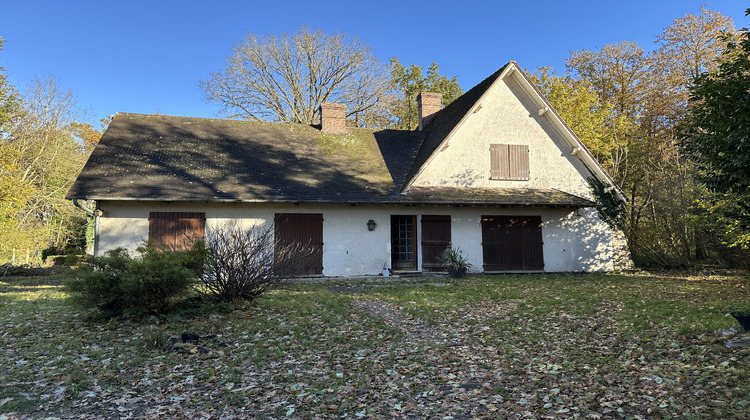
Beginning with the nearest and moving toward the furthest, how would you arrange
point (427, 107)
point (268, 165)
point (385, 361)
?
point (385, 361)
point (268, 165)
point (427, 107)

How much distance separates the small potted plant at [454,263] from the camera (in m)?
12.7

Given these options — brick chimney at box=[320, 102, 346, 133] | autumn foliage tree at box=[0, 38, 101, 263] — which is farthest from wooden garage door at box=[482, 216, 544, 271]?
autumn foliage tree at box=[0, 38, 101, 263]

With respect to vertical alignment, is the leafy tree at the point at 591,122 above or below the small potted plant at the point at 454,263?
above

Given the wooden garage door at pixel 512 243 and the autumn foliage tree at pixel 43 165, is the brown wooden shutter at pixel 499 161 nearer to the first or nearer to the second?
the wooden garage door at pixel 512 243

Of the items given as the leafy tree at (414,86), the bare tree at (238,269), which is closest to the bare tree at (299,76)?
the leafy tree at (414,86)

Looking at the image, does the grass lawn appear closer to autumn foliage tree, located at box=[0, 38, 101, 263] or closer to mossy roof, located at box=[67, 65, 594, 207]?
mossy roof, located at box=[67, 65, 594, 207]

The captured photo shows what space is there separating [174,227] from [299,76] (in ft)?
55.0

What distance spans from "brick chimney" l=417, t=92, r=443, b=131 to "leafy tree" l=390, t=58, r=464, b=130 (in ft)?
22.5

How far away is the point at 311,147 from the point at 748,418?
13.4 m

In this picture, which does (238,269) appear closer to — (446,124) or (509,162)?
(509,162)

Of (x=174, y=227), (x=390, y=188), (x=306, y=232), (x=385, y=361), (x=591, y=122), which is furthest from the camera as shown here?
(x=591, y=122)

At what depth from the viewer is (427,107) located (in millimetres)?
18031

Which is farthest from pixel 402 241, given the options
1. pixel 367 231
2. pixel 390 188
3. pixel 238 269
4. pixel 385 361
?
pixel 385 361

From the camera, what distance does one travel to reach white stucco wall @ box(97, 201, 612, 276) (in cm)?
1170
